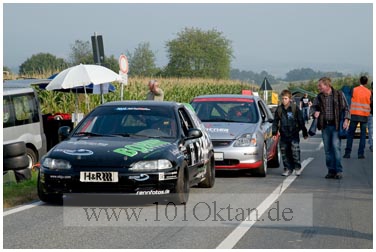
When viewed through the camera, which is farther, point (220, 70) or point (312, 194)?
point (220, 70)

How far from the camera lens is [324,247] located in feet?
27.3

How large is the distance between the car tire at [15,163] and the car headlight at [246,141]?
3.90 metres

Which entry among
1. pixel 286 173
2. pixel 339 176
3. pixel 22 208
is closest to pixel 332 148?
pixel 339 176

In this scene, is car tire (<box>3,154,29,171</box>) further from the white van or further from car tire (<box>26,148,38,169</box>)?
car tire (<box>26,148,38,169</box>)

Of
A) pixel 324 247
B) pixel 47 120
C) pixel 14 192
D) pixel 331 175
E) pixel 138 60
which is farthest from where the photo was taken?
pixel 138 60

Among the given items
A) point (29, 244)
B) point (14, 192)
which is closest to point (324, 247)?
point (29, 244)

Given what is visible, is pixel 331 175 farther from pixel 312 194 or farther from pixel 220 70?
pixel 220 70

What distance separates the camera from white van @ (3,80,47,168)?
1753cm

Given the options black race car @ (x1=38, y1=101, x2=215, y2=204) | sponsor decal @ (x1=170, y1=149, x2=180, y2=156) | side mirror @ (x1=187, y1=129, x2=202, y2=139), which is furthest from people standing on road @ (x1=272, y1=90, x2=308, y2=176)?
sponsor decal @ (x1=170, y1=149, x2=180, y2=156)

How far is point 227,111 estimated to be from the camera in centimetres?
1706

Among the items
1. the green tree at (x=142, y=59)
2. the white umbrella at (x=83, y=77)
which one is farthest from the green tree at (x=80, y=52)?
the white umbrella at (x=83, y=77)

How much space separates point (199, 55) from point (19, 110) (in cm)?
7060

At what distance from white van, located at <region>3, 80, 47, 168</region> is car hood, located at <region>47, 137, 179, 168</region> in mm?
5767

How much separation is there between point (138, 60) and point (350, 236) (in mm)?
72805
